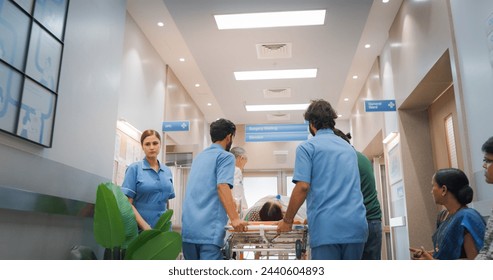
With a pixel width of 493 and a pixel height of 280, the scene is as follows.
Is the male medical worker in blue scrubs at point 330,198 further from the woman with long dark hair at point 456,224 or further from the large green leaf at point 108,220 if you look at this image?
the large green leaf at point 108,220

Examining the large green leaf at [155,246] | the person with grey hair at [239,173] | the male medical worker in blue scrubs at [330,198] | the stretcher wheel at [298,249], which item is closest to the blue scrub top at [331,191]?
the male medical worker in blue scrubs at [330,198]

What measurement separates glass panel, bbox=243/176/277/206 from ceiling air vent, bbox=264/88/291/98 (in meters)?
3.18

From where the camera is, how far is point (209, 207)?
2.41 metres

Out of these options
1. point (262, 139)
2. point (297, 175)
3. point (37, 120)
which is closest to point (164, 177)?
point (37, 120)

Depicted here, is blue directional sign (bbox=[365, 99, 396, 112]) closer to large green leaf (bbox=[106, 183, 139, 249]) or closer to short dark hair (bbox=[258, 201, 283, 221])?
short dark hair (bbox=[258, 201, 283, 221])

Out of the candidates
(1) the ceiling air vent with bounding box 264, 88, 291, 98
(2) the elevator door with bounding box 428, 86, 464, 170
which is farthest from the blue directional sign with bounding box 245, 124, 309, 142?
(2) the elevator door with bounding box 428, 86, 464, 170

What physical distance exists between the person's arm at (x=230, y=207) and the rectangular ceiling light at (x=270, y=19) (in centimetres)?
342

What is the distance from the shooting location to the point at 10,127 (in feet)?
7.73

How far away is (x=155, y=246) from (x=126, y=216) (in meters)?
0.31

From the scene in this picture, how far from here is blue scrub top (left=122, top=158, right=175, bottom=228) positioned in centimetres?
302

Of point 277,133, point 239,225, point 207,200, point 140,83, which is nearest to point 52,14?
point 207,200

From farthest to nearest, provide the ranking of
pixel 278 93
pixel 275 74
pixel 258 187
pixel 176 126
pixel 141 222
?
pixel 258 187, pixel 278 93, pixel 275 74, pixel 176 126, pixel 141 222

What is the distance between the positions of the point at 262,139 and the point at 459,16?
596cm

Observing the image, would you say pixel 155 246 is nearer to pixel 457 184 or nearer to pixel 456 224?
pixel 456 224
